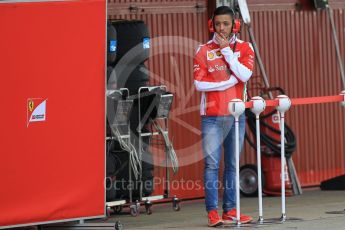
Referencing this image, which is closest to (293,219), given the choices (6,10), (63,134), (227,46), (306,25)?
(227,46)

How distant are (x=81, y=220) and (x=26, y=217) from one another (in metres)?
1.06

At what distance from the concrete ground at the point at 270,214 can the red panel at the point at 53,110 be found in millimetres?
1299

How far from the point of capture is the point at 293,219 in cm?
1084

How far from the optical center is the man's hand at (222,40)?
10.2 metres

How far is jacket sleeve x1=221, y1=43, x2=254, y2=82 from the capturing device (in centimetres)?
1017

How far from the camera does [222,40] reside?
10.2 m

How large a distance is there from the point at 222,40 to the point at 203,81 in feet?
1.43

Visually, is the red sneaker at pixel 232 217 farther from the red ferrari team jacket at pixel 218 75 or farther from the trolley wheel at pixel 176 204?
the trolley wheel at pixel 176 204

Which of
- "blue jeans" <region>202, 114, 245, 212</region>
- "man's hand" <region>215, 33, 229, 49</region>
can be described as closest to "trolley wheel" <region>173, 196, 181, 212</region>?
"blue jeans" <region>202, 114, 245, 212</region>

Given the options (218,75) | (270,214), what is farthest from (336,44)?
(218,75)

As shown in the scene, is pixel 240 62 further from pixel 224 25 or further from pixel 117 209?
pixel 117 209

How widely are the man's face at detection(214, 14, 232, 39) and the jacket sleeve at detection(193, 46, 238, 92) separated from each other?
28 cm

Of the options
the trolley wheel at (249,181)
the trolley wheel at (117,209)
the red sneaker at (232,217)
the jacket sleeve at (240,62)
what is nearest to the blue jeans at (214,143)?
the red sneaker at (232,217)

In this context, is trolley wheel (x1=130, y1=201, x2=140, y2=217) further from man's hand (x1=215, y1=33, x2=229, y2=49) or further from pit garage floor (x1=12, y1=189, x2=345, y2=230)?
man's hand (x1=215, y1=33, x2=229, y2=49)
